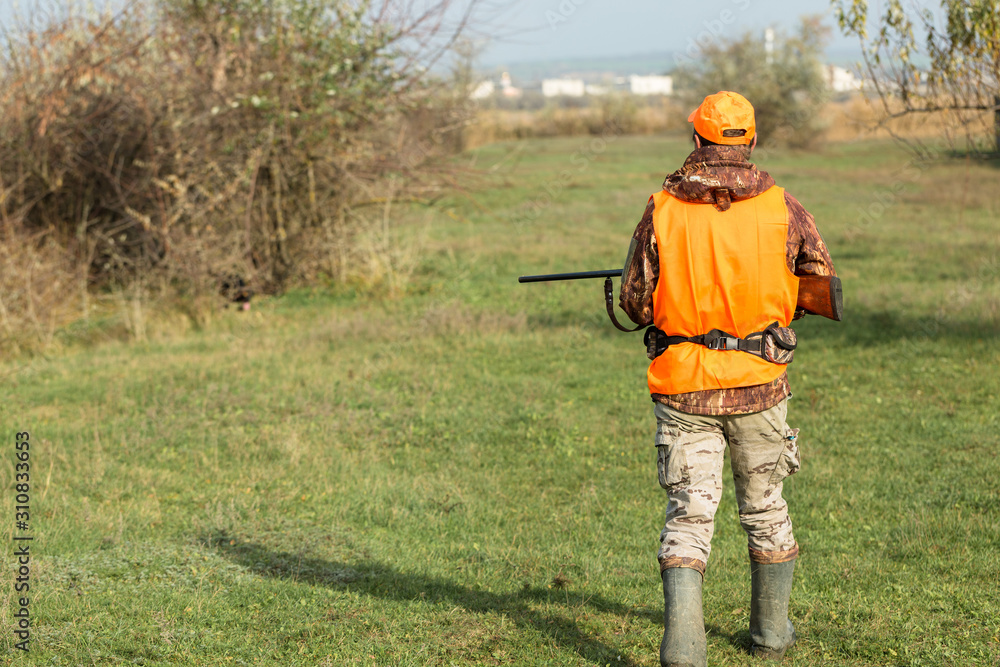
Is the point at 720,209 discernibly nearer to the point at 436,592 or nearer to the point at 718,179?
the point at 718,179

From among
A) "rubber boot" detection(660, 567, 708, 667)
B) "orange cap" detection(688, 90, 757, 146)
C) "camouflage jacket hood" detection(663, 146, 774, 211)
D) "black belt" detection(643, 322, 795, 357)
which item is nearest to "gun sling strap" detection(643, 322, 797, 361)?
"black belt" detection(643, 322, 795, 357)

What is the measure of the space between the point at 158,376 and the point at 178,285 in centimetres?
359

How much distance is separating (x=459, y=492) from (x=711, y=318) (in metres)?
3.15

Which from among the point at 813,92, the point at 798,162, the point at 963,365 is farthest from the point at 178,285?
the point at 813,92

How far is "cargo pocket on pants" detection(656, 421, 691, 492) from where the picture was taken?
3.69m

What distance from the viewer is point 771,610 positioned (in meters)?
4.01

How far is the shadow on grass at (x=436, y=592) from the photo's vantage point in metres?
4.39

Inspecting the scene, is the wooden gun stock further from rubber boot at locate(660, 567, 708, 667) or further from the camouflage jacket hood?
rubber boot at locate(660, 567, 708, 667)

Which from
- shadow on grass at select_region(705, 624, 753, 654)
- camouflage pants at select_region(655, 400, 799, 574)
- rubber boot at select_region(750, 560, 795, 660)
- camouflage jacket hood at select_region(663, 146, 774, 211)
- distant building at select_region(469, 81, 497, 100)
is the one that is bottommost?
shadow on grass at select_region(705, 624, 753, 654)

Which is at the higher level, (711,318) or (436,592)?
(711,318)

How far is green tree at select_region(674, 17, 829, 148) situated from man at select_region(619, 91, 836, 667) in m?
40.5

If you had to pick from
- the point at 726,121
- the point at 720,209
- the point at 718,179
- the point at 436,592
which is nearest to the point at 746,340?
the point at 720,209

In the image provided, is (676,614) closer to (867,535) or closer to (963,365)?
(867,535)

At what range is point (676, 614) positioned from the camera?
11.5 ft
